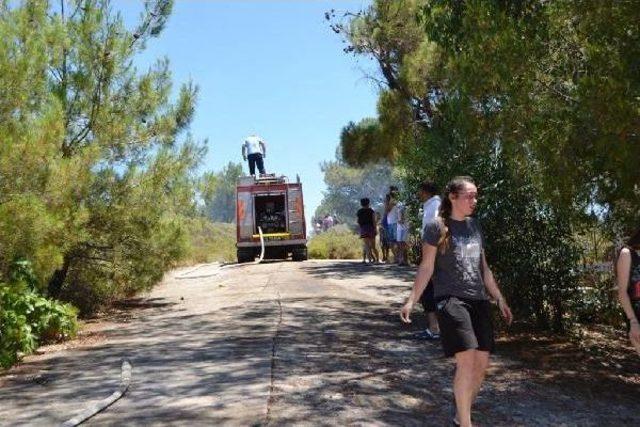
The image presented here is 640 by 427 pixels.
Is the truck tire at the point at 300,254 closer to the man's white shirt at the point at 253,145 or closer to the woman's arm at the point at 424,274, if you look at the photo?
the man's white shirt at the point at 253,145

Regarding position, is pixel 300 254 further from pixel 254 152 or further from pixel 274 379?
pixel 274 379

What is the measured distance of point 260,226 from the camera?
73.6ft

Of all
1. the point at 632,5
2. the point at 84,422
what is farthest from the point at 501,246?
the point at 84,422

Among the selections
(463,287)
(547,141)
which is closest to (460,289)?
(463,287)

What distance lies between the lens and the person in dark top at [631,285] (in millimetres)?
4680

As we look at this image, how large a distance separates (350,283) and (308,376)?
7582mm

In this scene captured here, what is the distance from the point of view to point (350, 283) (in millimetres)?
13375

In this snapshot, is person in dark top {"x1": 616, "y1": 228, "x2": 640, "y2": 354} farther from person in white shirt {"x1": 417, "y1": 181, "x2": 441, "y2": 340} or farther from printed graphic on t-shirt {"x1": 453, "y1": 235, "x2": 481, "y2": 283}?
person in white shirt {"x1": 417, "y1": 181, "x2": 441, "y2": 340}

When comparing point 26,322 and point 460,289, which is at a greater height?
point 460,289

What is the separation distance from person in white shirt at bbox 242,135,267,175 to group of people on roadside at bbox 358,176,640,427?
18104 millimetres

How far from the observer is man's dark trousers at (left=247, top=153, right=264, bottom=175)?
2272 centimetres

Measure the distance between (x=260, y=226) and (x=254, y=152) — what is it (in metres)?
2.42

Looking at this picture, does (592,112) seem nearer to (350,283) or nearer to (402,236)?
(350,283)

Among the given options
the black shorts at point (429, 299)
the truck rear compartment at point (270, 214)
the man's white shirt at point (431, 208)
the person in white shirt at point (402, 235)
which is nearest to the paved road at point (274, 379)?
the black shorts at point (429, 299)
